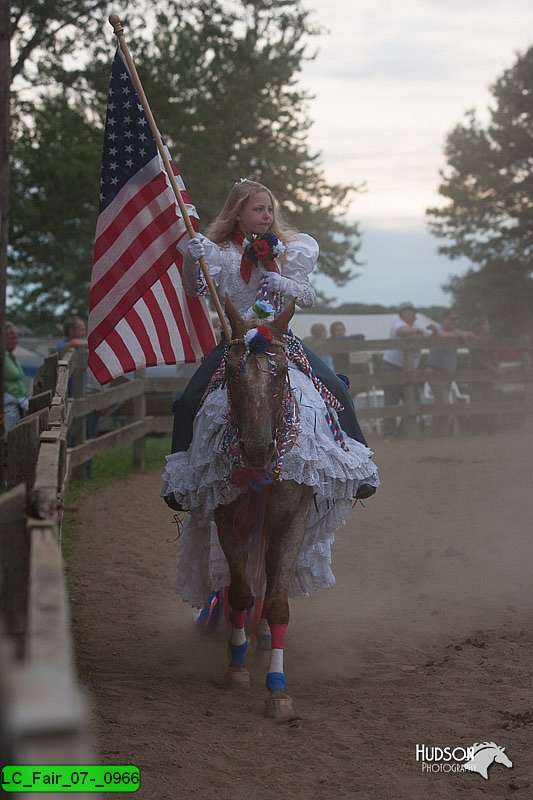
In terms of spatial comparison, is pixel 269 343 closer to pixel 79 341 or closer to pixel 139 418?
pixel 79 341

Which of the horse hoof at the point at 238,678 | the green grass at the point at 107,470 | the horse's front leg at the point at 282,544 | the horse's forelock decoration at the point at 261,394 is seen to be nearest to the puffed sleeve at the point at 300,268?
the horse's forelock decoration at the point at 261,394

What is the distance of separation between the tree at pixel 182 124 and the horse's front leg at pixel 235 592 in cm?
1459

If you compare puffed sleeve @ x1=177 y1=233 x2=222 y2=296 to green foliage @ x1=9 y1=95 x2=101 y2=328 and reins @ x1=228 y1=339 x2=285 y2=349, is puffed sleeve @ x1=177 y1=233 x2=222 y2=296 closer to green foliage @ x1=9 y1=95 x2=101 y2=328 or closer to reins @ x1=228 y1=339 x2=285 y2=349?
reins @ x1=228 y1=339 x2=285 y2=349

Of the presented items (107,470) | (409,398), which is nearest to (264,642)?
(107,470)

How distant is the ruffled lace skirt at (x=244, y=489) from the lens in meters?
5.03

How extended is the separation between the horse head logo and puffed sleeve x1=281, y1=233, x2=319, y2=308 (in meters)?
2.40

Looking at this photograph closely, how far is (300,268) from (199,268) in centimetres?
54

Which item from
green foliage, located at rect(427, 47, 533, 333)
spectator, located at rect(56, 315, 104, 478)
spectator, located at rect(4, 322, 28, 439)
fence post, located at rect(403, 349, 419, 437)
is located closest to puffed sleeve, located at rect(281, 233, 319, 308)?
spectator, located at rect(4, 322, 28, 439)

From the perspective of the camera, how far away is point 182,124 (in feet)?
73.1

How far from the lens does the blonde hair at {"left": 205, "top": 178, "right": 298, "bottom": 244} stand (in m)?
5.54

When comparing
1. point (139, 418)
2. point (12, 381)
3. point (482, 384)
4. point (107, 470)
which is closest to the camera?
point (12, 381)

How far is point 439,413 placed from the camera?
1700 cm

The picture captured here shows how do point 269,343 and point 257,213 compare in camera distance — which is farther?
point 257,213

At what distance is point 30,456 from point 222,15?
16366mm
